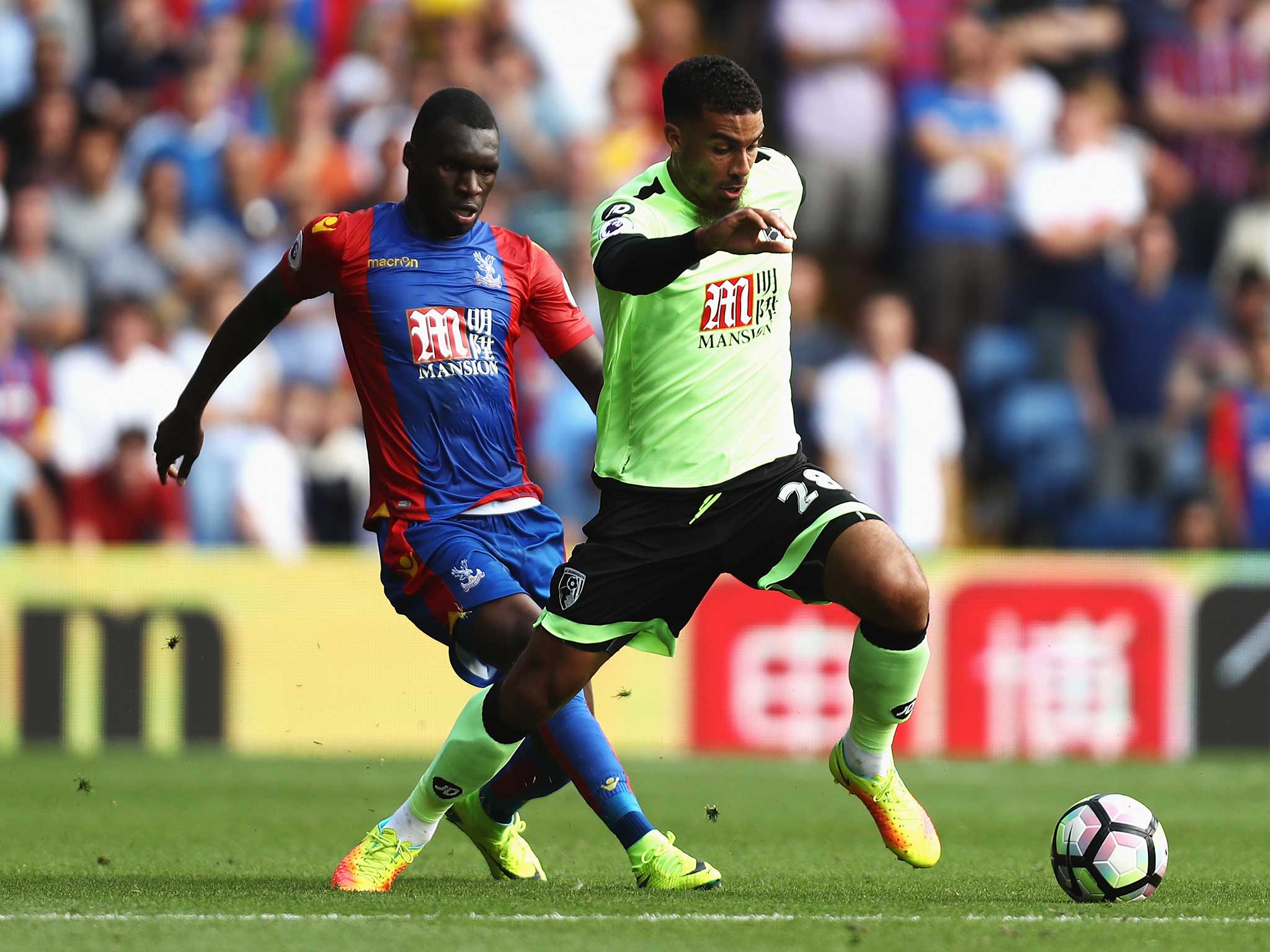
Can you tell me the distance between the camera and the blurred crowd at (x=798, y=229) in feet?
43.3

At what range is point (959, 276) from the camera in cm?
1424

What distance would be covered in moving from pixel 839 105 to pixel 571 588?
8906 mm

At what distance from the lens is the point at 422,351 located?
6.62 metres

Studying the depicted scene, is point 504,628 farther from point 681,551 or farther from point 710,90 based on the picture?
point 710,90

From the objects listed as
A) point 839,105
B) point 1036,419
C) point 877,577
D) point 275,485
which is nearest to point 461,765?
point 877,577

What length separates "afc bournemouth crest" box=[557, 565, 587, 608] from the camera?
6.06 metres

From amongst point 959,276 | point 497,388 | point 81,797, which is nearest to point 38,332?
point 81,797

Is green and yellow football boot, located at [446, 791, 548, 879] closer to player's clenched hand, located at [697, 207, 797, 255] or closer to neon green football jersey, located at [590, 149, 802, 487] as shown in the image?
neon green football jersey, located at [590, 149, 802, 487]

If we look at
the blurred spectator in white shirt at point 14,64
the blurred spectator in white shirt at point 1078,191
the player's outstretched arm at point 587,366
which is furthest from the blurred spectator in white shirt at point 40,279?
the player's outstretched arm at point 587,366

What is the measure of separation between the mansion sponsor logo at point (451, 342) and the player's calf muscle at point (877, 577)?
1.38 meters

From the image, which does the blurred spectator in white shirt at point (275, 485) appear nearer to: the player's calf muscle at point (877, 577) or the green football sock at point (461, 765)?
the green football sock at point (461, 765)

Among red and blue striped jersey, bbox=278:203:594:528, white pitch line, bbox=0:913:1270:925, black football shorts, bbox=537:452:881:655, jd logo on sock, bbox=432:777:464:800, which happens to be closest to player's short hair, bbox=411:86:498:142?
red and blue striped jersey, bbox=278:203:594:528

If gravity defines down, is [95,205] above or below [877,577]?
above

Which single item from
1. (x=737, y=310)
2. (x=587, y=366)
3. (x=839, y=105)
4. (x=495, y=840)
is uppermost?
(x=839, y=105)
